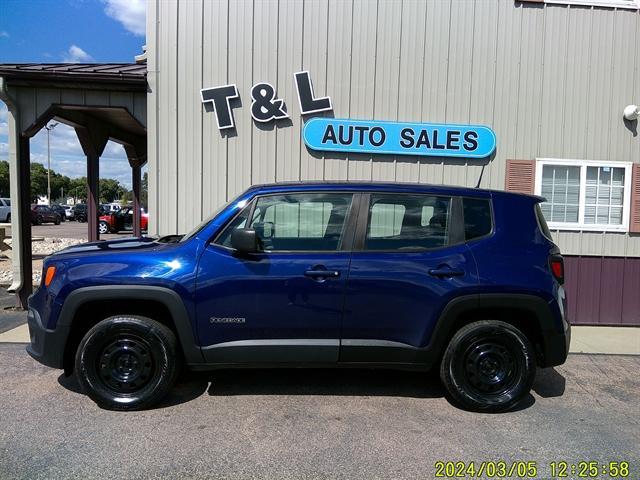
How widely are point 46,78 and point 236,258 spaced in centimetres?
480

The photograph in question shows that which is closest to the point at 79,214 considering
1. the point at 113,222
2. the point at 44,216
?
the point at 44,216

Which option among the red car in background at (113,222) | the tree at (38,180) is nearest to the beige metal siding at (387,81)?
the red car in background at (113,222)

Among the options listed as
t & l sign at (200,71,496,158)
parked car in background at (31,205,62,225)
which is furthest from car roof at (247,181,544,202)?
parked car in background at (31,205,62,225)

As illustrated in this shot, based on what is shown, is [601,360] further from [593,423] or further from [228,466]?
[228,466]

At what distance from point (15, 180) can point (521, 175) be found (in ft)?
23.2

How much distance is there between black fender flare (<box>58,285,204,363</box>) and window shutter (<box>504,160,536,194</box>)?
5.00 metres

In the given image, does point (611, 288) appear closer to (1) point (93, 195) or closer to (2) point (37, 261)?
(1) point (93, 195)

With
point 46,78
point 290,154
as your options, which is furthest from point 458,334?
point 46,78

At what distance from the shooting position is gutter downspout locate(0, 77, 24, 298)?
673 cm

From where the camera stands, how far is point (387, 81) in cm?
677

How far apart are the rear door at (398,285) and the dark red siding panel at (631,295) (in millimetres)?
4411

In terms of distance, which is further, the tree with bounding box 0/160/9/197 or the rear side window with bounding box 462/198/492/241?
the tree with bounding box 0/160/9/197

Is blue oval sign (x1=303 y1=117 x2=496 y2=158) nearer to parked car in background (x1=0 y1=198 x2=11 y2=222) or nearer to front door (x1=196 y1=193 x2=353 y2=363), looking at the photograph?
front door (x1=196 y1=193 x2=353 y2=363)

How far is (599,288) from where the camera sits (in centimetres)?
695
